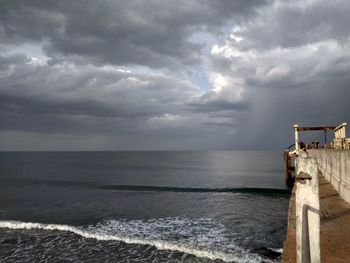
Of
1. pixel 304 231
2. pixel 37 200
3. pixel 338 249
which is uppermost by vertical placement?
pixel 304 231

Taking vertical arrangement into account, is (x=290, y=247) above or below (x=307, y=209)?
below

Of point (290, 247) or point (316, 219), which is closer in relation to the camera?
point (316, 219)

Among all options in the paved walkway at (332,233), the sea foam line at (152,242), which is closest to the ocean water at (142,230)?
the sea foam line at (152,242)

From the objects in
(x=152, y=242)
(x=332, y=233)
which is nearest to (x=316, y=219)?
(x=332, y=233)

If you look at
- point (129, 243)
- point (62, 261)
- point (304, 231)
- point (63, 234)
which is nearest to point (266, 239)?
point (129, 243)

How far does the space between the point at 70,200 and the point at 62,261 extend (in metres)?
20.6

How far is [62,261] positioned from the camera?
43.3ft

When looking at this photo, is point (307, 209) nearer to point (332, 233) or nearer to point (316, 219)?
point (316, 219)

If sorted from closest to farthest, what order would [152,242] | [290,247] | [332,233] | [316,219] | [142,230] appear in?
1. [316,219]
2. [290,247]
3. [332,233]
4. [152,242]
5. [142,230]

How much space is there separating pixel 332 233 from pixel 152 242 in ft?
30.8

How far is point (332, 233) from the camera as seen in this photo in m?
8.65

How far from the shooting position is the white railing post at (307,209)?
12.4 feet

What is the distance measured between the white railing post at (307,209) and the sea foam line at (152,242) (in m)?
9.62

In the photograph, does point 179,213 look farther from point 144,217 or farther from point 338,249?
point 338,249
